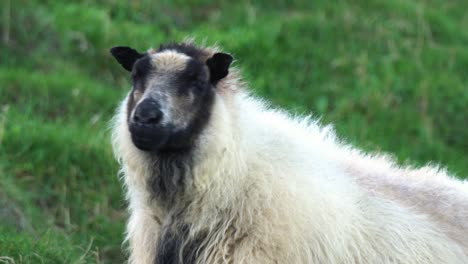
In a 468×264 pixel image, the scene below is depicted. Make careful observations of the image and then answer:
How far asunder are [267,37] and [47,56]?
9.29ft

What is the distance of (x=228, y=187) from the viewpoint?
6789 millimetres

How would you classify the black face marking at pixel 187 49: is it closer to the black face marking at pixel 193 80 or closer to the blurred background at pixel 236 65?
the black face marking at pixel 193 80

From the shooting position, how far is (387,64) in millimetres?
13094

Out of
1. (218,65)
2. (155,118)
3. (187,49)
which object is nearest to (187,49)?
(187,49)

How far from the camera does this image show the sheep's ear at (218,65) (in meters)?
6.90

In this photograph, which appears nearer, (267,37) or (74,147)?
(74,147)

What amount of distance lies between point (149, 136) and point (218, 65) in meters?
0.78

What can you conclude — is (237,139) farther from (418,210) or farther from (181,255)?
(418,210)

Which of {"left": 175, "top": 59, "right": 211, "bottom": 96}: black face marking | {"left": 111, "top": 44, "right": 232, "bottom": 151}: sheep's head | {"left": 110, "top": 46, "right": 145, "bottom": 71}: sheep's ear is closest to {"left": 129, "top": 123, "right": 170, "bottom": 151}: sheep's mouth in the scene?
{"left": 111, "top": 44, "right": 232, "bottom": 151}: sheep's head

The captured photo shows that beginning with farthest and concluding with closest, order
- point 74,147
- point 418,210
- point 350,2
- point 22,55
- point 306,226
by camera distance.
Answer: point 350,2 → point 22,55 → point 74,147 → point 418,210 → point 306,226

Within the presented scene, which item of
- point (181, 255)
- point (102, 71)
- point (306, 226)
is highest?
point (306, 226)

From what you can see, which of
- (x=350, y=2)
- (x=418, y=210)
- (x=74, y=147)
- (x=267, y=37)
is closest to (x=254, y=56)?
(x=267, y=37)

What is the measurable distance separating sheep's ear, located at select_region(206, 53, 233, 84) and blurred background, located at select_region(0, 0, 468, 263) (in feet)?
8.72

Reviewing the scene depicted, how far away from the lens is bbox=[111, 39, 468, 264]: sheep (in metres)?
6.67
